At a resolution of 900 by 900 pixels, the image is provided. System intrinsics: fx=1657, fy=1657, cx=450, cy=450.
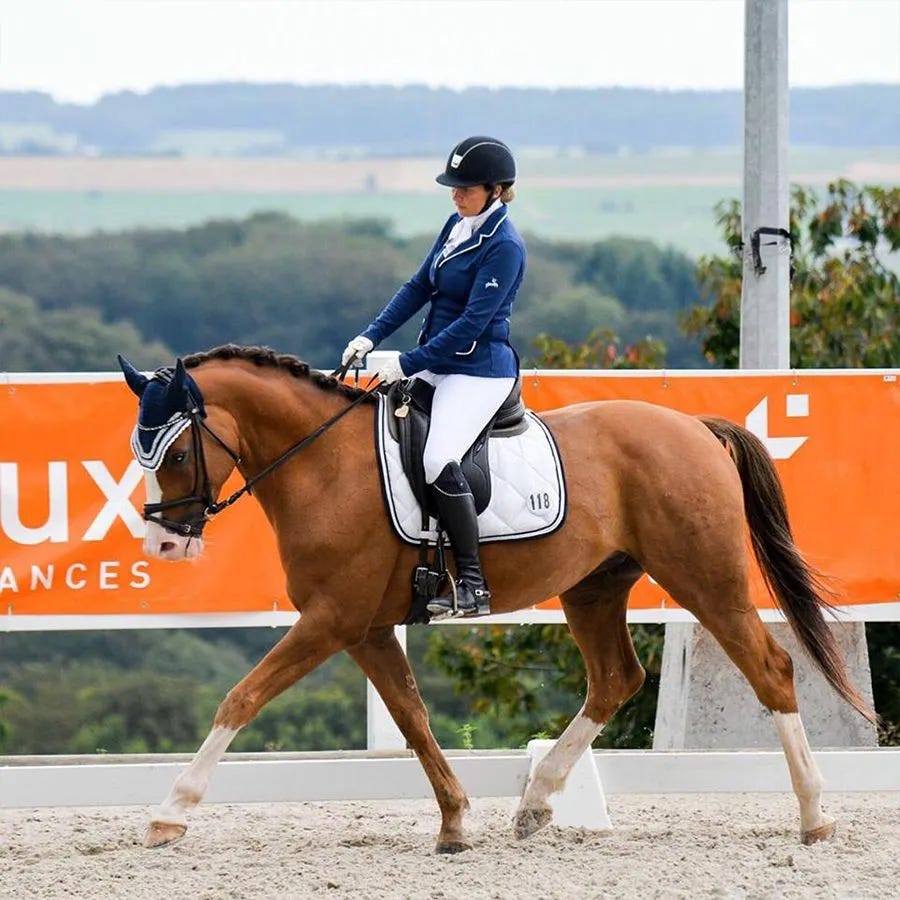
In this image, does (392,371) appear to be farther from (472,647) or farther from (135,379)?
(472,647)

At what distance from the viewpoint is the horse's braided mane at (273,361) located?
5.55m

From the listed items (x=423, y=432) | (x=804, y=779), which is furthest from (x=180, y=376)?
(x=804, y=779)

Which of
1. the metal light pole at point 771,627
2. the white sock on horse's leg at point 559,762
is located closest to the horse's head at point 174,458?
the white sock on horse's leg at point 559,762

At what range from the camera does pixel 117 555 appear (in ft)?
22.7

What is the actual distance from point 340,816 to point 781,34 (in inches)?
166

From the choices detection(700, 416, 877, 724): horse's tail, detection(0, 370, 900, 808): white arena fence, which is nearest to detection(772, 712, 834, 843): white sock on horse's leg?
detection(700, 416, 877, 724): horse's tail

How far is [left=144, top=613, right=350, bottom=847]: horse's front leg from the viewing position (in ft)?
17.2

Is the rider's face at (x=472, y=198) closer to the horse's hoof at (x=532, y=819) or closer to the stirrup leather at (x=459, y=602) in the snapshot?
the stirrup leather at (x=459, y=602)

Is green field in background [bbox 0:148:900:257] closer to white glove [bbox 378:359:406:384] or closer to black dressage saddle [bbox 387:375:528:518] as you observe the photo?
black dressage saddle [bbox 387:375:528:518]

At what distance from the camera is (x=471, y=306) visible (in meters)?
5.55

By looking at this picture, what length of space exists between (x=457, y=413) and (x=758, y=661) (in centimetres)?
143

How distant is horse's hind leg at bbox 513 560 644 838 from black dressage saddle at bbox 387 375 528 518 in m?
0.76

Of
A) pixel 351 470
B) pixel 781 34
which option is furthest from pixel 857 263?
pixel 351 470

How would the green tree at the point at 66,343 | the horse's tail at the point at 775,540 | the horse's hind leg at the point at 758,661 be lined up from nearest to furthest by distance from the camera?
the horse's hind leg at the point at 758,661, the horse's tail at the point at 775,540, the green tree at the point at 66,343
